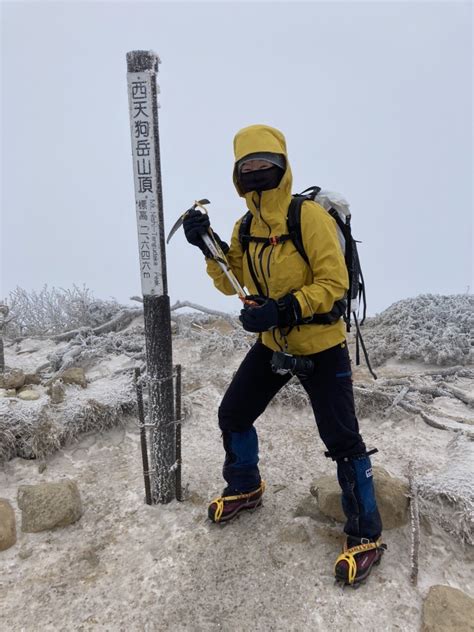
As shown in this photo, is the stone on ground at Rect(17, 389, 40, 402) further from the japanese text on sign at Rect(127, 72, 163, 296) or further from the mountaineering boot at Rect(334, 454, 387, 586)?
the mountaineering boot at Rect(334, 454, 387, 586)

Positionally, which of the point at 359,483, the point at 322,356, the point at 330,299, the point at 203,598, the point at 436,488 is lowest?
the point at 203,598

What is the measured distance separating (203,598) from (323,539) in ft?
3.29

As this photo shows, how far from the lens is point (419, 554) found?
3381 mm

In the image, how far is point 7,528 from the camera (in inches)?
140

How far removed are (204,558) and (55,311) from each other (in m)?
7.52

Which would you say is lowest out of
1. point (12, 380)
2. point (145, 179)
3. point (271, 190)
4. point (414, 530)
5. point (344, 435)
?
point (414, 530)

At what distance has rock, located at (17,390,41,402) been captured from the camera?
5293 mm

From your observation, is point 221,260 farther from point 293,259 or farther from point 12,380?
point 12,380

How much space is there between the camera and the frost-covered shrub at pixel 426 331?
7.04 meters

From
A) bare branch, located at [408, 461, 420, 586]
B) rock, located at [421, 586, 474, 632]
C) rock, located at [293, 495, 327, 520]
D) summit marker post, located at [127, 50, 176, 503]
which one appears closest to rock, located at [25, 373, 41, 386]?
summit marker post, located at [127, 50, 176, 503]

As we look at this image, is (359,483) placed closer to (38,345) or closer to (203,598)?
(203,598)

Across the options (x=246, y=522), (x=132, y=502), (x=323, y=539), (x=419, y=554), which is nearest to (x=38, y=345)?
(x=132, y=502)

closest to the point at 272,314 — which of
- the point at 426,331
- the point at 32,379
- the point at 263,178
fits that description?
the point at 263,178

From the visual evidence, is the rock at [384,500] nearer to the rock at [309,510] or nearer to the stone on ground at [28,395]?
the rock at [309,510]
